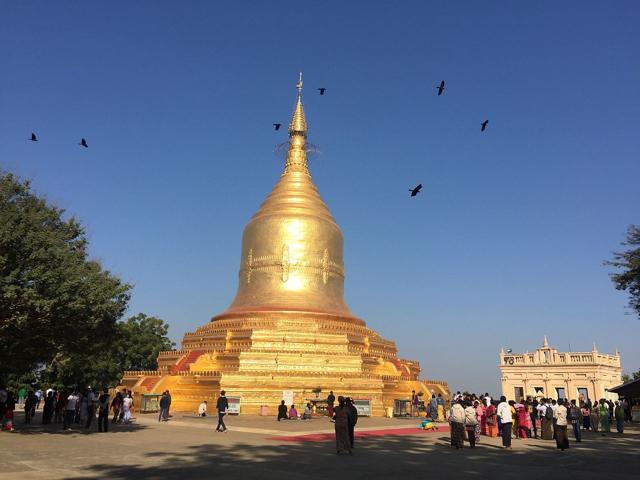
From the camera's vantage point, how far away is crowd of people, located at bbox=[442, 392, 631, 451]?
15.3m

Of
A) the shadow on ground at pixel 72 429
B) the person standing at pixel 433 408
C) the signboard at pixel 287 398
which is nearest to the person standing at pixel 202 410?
the signboard at pixel 287 398

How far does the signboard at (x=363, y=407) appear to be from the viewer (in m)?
26.3

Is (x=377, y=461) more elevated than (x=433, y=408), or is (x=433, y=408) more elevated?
(x=433, y=408)

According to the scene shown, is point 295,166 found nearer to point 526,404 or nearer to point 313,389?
point 313,389

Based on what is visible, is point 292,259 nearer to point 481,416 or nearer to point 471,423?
point 481,416

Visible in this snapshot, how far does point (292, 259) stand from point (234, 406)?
520 inches

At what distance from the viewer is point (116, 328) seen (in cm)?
2016

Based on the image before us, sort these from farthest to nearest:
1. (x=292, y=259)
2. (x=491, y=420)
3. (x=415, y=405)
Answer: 1. (x=292, y=259)
2. (x=415, y=405)
3. (x=491, y=420)

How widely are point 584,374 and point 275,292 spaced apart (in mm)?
28977

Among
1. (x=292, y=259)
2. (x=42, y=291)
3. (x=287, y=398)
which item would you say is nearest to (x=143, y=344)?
(x=292, y=259)

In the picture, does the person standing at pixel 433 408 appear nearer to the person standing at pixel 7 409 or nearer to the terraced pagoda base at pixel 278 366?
the terraced pagoda base at pixel 278 366

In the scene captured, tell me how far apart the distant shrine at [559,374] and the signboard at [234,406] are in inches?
1190

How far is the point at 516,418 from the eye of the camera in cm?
1928

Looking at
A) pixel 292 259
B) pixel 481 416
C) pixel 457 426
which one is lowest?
pixel 457 426
